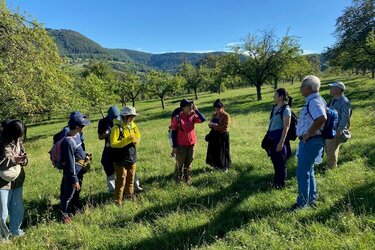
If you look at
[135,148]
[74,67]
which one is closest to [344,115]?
[135,148]

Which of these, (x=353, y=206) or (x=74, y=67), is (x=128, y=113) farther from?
(x=74, y=67)

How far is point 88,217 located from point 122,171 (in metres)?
1.09

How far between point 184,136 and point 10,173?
377 cm

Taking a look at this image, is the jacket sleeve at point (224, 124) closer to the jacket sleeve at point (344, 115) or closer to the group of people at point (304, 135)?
the group of people at point (304, 135)

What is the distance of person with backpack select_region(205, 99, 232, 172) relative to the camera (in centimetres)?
848

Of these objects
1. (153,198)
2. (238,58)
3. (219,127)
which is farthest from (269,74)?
(153,198)

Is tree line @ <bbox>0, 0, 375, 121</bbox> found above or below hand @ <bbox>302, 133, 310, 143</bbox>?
above

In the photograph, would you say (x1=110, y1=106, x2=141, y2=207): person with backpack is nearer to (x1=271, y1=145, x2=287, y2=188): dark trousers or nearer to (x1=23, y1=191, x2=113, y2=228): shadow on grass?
(x1=23, y1=191, x2=113, y2=228): shadow on grass

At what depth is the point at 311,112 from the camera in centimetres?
493

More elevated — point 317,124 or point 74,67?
point 74,67

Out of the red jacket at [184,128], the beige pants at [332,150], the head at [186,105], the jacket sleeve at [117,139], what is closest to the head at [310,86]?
the beige pants at [332,150]

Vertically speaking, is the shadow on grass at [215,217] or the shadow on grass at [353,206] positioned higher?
the shadow on grass at [353,206]

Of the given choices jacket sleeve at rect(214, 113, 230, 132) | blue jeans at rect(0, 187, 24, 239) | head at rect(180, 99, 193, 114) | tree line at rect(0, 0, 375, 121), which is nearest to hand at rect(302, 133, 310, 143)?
head at rect(180, 99, 193, 114)

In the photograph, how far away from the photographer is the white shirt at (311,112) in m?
4.84
